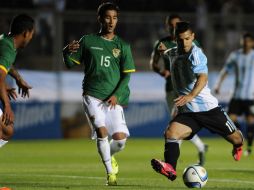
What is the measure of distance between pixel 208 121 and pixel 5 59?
9.60ft

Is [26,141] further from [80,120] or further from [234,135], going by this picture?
[234,135]

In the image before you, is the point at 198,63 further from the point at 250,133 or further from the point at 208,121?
the point at 250,133

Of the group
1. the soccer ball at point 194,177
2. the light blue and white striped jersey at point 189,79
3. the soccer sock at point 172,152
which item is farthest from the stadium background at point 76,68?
the soccer ball at point 194,177

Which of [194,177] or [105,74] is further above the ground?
[105,74]

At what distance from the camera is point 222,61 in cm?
2491

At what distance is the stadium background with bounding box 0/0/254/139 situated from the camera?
76.4ft

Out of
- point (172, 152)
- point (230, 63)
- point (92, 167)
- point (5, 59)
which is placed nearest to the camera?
point (5, 59)

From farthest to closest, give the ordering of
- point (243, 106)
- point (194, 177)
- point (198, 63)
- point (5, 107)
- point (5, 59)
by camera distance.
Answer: point (243, 106)
point (198, 63)
point (194, 177)
point (5, 59)
point (5, 107)

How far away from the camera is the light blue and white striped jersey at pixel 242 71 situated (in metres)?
18.4

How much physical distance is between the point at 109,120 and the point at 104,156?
534mm

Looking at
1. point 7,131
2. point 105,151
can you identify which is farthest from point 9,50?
point 105,151

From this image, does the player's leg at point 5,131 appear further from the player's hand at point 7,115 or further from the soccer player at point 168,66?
the soccer player at point 168,66

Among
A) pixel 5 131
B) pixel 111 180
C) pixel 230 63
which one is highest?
pixel 5 131

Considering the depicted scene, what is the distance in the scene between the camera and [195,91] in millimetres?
10578
